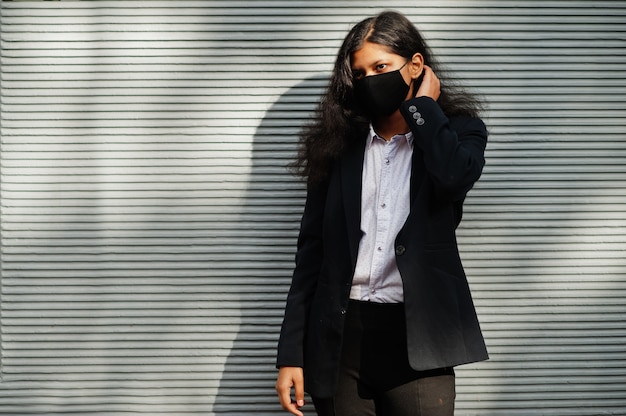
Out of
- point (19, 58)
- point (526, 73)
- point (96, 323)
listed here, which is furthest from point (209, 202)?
point (526, 73)

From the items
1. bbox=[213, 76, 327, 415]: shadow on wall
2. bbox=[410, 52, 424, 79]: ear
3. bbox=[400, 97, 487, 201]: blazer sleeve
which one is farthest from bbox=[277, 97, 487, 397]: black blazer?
bbox=[213, 76, 327, 415]: shadow on wall

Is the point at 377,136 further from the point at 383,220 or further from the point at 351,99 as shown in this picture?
the point at 383,220

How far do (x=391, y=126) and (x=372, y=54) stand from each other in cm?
29

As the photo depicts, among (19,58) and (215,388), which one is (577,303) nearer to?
(215,388)

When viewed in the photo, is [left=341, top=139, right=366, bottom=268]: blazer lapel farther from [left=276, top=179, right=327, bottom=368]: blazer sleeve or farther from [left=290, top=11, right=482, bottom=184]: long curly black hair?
[left=276, top=179, right=327, bottom=368]: blazer sleeve


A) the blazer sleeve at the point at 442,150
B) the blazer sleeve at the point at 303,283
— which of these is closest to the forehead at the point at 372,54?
the blazer sleeve at the point at 442,150

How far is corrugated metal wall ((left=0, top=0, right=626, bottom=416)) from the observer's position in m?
3.50

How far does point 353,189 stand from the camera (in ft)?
8.43

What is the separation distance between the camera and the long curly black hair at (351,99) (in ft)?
8.48

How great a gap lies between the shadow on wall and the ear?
947 mm

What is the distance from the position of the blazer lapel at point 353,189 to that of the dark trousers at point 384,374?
0.21 m

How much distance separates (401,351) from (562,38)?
1.95 metres

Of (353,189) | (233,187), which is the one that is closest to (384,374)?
(353,189)

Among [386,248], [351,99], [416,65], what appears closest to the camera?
[386,248]
